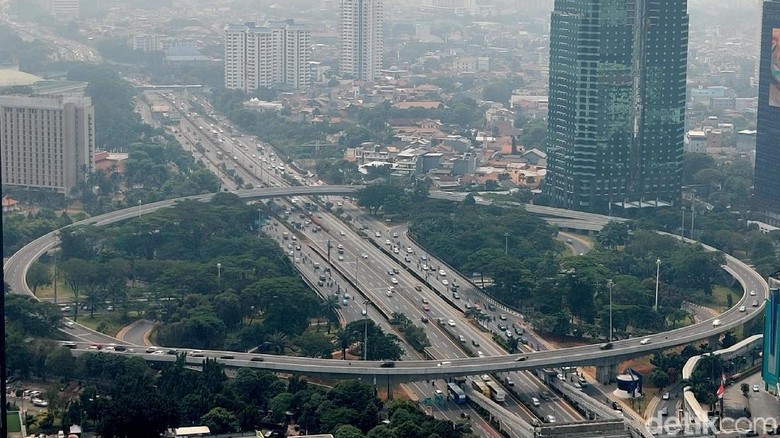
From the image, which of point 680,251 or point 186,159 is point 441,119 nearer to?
point 186,159

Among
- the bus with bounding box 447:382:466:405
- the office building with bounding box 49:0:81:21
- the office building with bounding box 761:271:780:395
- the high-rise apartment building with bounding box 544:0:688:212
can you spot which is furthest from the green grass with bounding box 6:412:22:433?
the office building with bounding box 49:0:81:21

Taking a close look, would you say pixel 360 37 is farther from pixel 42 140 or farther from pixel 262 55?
pixel 42 140

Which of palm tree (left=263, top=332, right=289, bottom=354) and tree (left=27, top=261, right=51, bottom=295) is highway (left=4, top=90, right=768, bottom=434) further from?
palm tree (left=263, top=332, right=289, bottom=354)

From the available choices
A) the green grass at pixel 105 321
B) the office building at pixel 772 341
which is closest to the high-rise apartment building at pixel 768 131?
the office building at pixel 772 341

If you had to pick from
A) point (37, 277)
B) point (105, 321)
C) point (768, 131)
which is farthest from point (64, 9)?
point (105, 321)

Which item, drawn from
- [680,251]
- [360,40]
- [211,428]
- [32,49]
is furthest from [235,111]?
[211,428]
